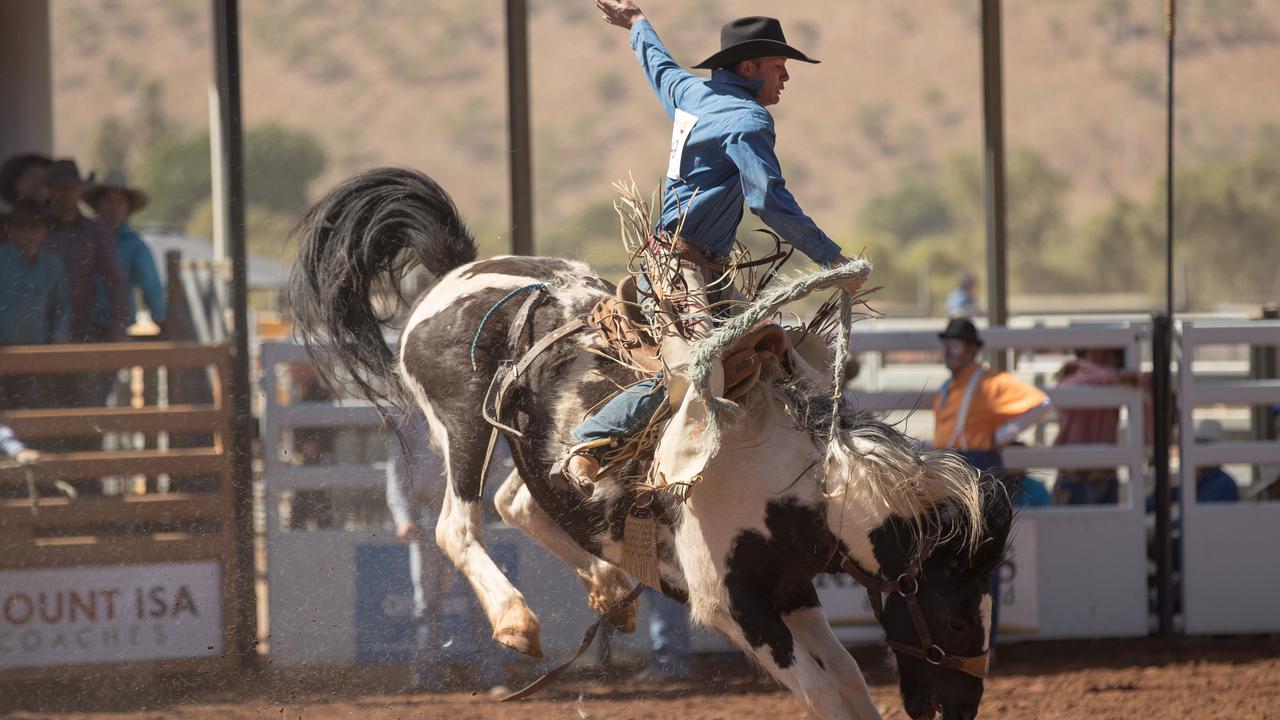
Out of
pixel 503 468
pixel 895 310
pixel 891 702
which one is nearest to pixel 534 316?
pixel 503 468

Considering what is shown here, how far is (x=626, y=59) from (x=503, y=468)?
2502 inches

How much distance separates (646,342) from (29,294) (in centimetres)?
338

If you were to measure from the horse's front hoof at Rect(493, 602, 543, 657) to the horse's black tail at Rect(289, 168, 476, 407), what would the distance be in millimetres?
1146

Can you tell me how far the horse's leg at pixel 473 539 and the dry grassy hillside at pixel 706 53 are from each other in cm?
5616

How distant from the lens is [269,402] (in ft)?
22.4

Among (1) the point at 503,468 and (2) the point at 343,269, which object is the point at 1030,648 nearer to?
(1) the point at 503,468

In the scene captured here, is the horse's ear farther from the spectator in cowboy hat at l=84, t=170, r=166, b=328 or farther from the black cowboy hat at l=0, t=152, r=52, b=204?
the black cowboy hat at l=0, t=152, r=52, b=204

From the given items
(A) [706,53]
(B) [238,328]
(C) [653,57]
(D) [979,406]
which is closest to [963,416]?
(D) [979,406]

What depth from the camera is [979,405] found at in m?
7.02

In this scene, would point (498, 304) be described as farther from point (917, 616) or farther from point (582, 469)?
point (917, 616)

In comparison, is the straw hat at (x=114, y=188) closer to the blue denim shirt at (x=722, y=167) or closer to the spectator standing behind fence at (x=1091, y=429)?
the blue denim shirt at (x=722, y=167)

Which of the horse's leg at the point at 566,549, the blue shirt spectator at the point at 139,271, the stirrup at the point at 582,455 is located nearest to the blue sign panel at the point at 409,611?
the horse's leg at the point at 566,549

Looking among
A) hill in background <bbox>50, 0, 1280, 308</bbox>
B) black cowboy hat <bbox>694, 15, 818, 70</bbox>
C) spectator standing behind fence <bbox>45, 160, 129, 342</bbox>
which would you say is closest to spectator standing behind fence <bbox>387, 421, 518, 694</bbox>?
spectator standing behind fence <bbox>45, 160, 129, 342</bbox>

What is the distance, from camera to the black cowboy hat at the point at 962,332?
7.00 m
